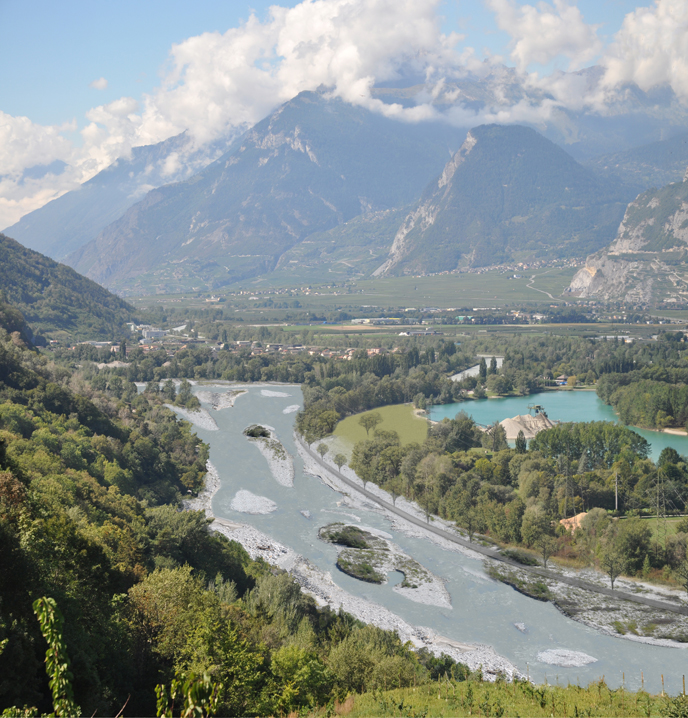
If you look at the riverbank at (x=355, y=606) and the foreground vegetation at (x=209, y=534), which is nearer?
the foreground vegetation at (x=209, y=534)

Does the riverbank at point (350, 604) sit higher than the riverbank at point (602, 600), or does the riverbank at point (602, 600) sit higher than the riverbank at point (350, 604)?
the riverbank at point (350, 604)

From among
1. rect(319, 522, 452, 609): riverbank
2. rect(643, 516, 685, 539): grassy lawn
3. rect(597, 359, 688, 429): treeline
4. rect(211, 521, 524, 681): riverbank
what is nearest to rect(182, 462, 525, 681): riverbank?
rect(211, 521, 524, 681): riverbank

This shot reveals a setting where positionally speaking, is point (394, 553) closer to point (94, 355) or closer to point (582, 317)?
point (94, 355)

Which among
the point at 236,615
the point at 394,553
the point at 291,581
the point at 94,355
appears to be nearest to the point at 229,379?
the point at 94,355

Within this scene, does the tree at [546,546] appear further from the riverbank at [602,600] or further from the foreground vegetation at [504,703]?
the foreground vegetation at [504,703]

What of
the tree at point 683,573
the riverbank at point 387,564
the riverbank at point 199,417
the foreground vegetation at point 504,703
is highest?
the foreground vegetation at point 504,703

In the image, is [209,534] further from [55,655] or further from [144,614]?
[55,655]

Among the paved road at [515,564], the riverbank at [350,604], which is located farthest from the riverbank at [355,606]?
the paved road at [515,564]

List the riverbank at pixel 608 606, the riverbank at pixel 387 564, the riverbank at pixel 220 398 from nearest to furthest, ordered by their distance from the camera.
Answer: the riverbank at pixel 608 606, the riverbank at pixel 387 564, the riverbank at pixel 220 398

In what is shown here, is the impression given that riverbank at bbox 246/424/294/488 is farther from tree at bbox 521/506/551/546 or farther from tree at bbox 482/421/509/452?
tree at bbox 521/506/551/546
